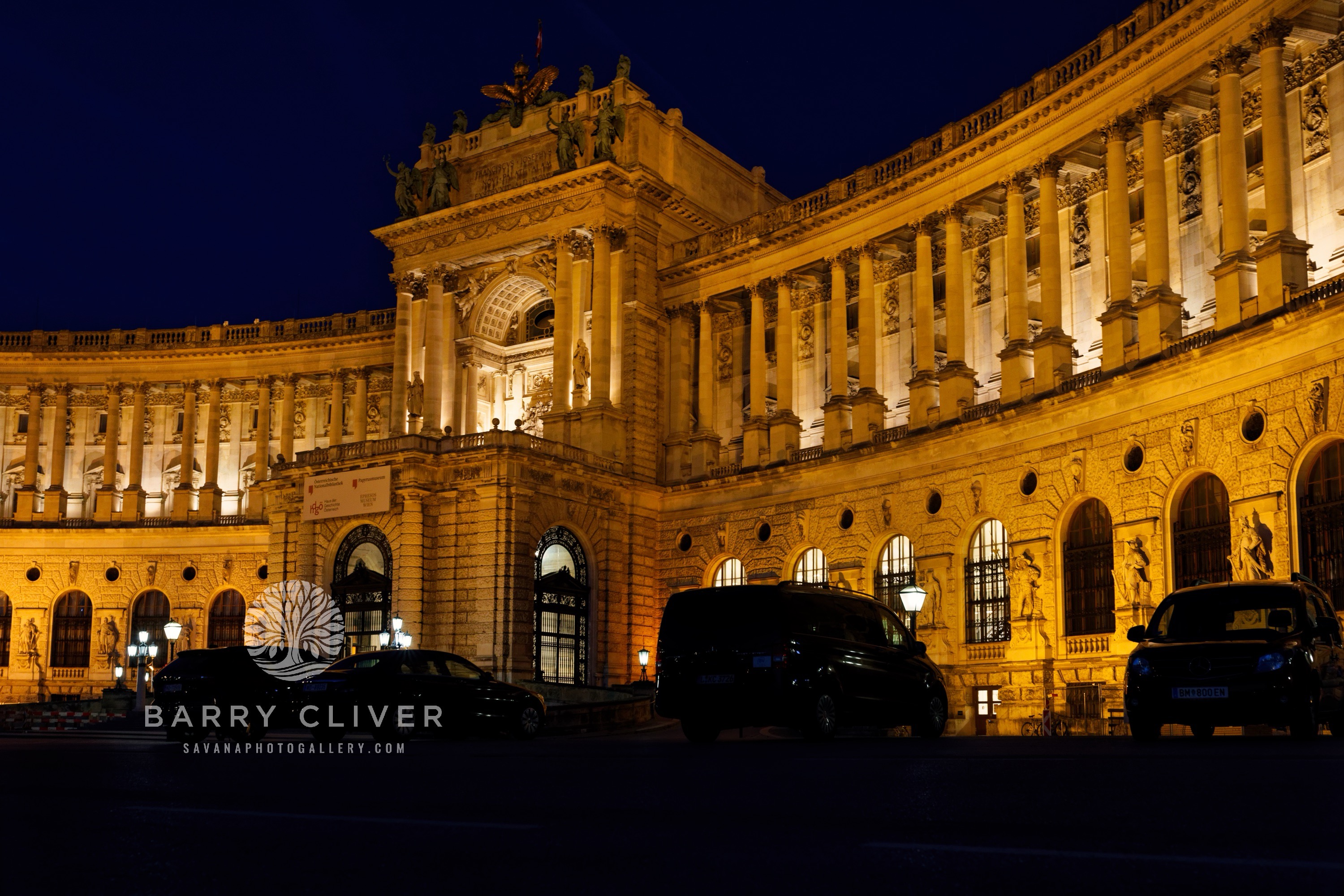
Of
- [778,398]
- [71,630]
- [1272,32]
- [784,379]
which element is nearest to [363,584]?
[778,398]

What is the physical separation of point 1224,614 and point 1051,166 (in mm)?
24486

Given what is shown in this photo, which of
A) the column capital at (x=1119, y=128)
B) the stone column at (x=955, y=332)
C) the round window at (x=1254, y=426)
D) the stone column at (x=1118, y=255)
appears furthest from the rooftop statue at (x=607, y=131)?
the round window at (x=1254, y=426)

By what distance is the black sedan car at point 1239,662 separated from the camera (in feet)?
54.1

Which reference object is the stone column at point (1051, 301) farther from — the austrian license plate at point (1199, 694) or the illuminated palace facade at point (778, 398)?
the austrian license plate at point (1199, 694)

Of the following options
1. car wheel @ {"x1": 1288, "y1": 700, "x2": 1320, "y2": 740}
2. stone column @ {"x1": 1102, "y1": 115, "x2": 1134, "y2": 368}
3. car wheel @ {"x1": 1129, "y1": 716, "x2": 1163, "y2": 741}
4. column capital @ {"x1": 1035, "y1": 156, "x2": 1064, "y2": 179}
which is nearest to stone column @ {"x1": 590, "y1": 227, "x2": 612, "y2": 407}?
column capital @ {"x1": 1035, "y1": 156, "x2": 1064, "y2": 179}

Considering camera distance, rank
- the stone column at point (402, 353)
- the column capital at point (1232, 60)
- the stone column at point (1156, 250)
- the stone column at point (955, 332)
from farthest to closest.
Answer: the stone column at point (402, 353)
the stone column at point (955, 332)
the stone column at point (1156, 250)
the column capital at point (1232, 60)

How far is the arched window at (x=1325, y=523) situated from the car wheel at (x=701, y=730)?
15.2 meters

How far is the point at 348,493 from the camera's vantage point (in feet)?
159

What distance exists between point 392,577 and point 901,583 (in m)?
17.6

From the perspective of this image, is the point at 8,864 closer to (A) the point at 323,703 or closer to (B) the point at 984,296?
(A) the point at 323,703

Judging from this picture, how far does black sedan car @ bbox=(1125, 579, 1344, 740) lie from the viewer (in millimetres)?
16500

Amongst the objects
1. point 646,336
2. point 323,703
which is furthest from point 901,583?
point 323,703

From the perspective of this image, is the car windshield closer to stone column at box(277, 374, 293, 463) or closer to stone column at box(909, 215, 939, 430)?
stone column at box(909, 215, 939, 430)

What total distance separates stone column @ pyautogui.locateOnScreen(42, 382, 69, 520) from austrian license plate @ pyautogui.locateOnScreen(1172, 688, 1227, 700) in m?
59.2
